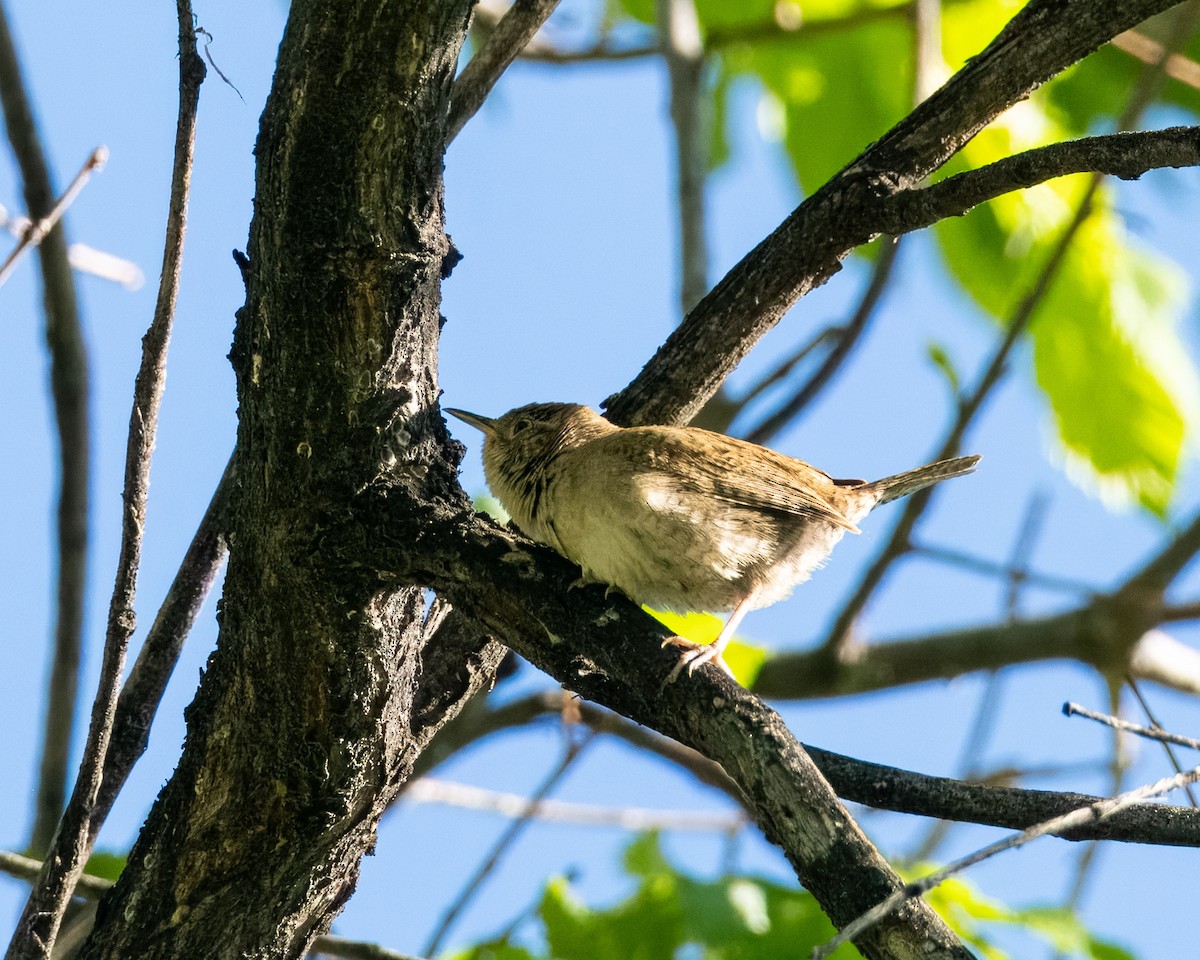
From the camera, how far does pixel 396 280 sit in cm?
304

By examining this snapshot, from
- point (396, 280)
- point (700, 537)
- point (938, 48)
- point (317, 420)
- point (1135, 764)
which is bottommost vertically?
point (317, 420)

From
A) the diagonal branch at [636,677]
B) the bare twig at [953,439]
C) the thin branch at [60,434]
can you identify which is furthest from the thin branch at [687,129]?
the diagonal branch at [636,677]

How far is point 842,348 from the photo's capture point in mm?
5867

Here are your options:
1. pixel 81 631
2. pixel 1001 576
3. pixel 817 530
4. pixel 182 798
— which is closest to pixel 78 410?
pixel 81 631

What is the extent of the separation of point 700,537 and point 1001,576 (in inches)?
71.4

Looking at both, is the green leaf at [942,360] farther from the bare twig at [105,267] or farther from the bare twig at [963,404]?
the bare twig at [105,267]

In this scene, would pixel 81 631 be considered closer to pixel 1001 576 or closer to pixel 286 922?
pixel 286 922

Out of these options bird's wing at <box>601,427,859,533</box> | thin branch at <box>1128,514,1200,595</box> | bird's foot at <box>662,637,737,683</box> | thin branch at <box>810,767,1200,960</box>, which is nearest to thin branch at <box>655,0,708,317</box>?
bird's wing at <box>601,427,859,533</box>

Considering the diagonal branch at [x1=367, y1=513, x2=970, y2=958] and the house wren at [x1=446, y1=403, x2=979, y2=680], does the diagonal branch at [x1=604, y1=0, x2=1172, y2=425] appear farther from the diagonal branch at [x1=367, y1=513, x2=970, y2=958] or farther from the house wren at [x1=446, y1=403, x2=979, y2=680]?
the diagonal branch at [x1=367, y1=513, x2=970, y2=958]

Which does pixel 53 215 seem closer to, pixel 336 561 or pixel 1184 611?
pixel 336 561

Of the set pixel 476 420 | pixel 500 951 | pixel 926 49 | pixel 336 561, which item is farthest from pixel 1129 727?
pixel 926 49

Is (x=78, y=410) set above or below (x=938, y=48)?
below

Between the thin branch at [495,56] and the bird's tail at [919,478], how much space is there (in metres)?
2.19

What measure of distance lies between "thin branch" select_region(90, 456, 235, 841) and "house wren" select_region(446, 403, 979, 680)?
3.50 feet
